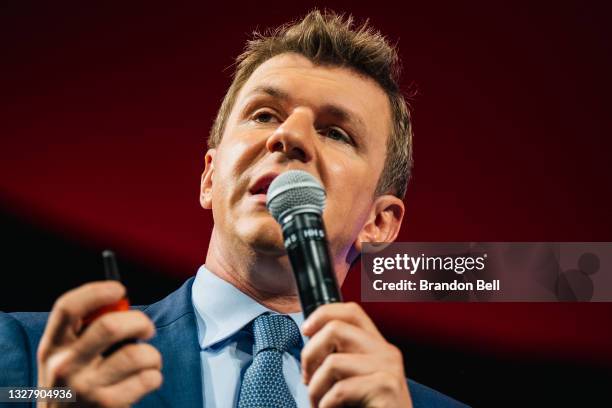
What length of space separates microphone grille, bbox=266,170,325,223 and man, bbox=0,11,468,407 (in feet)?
Answer: 0.50

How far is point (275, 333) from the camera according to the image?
53.9 inches

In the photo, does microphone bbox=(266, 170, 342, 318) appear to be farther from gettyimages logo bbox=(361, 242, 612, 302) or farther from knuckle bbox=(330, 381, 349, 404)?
gettyimages logo bbox=(361, 242, 612, 302)

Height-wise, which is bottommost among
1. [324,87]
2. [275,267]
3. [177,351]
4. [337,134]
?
[177,351]

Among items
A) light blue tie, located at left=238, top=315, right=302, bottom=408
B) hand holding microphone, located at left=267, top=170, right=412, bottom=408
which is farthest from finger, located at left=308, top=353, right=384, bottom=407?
light blue tie, located at left=238, top=315, right=302, bottom=408

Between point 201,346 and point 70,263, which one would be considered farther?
point 70,263

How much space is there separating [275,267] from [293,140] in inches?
10.9

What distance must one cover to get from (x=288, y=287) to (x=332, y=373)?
71 cm

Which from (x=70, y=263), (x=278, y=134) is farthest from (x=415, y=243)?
(x=70, y=263)

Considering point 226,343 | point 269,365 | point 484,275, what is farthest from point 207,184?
point 484,275

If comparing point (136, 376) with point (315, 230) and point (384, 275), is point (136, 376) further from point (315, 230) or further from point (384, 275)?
point (384, 275)

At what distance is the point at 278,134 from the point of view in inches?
53.6

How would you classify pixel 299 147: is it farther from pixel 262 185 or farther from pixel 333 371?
pixel 333 371

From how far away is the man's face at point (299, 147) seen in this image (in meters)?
1.37

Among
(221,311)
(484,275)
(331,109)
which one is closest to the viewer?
(221,311)
